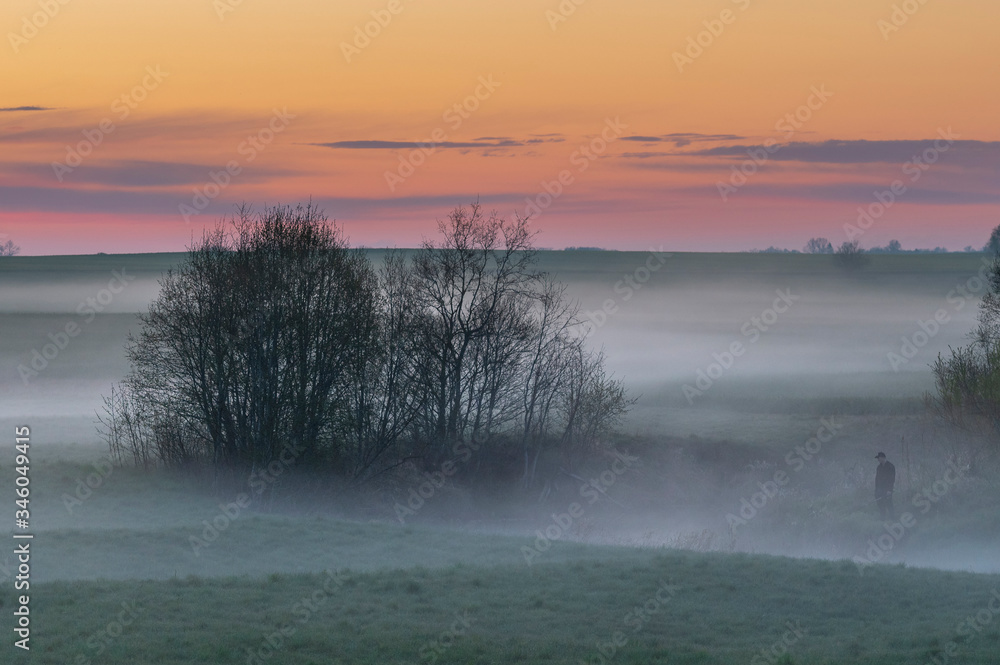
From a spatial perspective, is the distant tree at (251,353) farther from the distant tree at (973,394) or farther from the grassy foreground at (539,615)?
the distant tree at (973,394)

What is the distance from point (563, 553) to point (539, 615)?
5.78 meters

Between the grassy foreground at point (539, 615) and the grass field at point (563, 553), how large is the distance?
49 millimetres

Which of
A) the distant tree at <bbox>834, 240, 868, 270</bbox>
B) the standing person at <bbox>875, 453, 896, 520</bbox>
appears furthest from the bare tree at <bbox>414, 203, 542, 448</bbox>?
the distant tree at <bbox>834, 240, 868, 270</bbox>

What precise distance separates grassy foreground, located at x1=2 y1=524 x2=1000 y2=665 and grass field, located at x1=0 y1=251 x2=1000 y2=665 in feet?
0.16

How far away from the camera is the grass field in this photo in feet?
42.3

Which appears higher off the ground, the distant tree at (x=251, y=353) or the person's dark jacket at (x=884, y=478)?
the distant tree at (x=251, y=353)

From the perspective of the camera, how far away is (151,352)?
32125 millimetres

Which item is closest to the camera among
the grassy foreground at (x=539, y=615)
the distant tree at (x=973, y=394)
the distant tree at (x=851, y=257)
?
the grassy foreground at (x=539, y=615)

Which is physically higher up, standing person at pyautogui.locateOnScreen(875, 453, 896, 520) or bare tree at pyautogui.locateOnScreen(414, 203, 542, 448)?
bare tree at pyautogui.locateOnScreen(414, 203, 542, 448)

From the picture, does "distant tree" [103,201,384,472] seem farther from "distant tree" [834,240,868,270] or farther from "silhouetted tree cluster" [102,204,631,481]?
"distant tree" [834,240,868,270]

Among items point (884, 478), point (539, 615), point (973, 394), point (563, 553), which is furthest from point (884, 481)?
point (539, 615)

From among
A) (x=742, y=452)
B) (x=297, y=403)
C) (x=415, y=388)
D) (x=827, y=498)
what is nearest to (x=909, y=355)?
(x=742, y=452)

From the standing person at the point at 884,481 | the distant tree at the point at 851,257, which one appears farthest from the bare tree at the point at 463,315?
the distant tree at the point at 851,257

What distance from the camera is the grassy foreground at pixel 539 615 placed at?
487 inches
